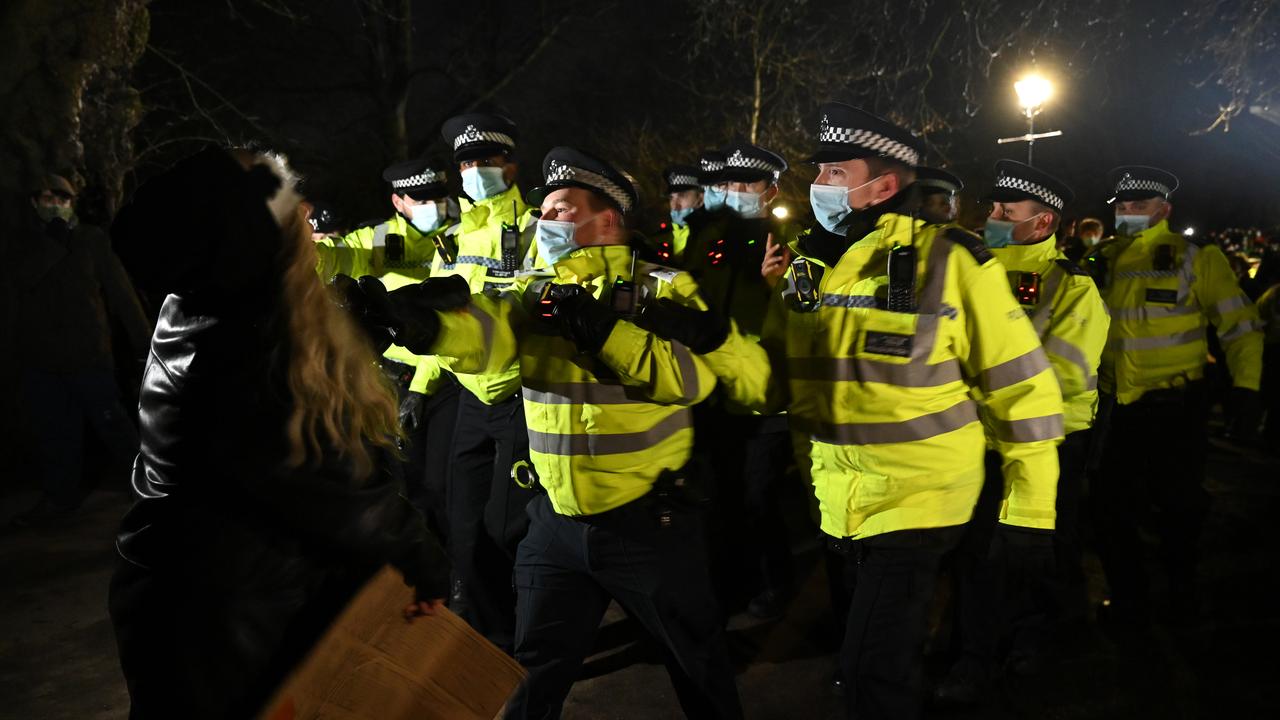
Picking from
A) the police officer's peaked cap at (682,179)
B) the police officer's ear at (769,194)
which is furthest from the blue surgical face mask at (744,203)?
the police officer's peaked cap at (682,179)

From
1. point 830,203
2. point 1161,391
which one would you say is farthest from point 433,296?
point 1161,391

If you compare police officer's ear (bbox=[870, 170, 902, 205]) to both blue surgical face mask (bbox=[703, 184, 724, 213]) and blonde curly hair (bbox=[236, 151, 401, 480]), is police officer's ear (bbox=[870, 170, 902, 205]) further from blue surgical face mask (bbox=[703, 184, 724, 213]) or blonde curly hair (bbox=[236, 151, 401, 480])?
blue surgical face mask (bbox=[703, 184, 724, 213])

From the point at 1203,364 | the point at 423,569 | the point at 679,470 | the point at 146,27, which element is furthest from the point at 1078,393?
the point at 146,27

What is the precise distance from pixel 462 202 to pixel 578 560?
3295 mm

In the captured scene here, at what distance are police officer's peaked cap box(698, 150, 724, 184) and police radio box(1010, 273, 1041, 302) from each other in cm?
225

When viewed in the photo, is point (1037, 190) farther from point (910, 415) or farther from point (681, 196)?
point (681, 196)

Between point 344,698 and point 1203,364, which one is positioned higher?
point 1203,364

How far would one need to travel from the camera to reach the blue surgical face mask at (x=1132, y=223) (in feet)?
17.1

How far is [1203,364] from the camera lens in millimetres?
4836

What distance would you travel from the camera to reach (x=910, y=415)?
2656 mm

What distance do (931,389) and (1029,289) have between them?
1.88m

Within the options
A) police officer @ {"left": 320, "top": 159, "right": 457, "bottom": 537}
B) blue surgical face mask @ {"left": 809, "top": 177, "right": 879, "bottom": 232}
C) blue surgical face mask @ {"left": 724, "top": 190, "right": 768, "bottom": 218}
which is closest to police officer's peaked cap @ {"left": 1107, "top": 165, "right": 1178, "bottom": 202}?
blue surgical face mask @ {"left": 724, "top": 190, "right": 768, "bottom": 218}

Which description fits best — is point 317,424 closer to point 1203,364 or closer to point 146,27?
point 1203,364

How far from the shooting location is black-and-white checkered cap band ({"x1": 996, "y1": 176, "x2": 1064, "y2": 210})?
175 inches
